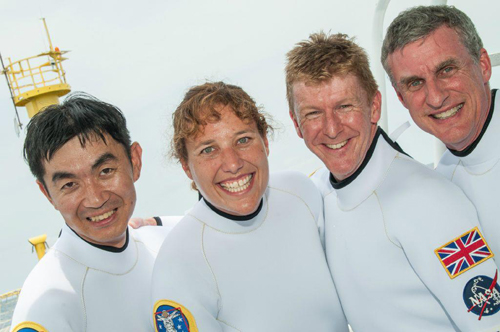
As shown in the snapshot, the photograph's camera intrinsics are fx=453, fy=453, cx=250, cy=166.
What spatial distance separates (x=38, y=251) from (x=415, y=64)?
7.62 meters

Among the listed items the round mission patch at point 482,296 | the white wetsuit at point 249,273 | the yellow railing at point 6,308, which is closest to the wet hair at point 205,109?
the white wetsuit at point 249,273

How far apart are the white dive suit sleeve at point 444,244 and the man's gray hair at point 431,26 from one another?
2.26 ft

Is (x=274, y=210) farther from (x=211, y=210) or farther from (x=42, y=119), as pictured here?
(x=42, y=119)

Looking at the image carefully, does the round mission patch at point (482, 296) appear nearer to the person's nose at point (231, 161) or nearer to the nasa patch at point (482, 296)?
the nasa patch at point (482, 296)

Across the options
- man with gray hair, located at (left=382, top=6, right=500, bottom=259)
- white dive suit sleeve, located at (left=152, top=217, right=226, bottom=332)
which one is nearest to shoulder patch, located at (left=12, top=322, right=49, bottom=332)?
white dive suit sleeve, located at (left=152, top=217, right=226, bottom=332)

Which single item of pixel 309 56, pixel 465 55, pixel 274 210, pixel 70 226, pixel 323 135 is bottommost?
pixel 274 210

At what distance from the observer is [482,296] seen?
68.2 inches

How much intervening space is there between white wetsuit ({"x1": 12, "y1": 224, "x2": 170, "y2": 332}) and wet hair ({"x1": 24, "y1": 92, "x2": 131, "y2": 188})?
41cm

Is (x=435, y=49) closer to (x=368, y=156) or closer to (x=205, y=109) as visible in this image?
(x=368, y=156)

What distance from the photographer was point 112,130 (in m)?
2.29

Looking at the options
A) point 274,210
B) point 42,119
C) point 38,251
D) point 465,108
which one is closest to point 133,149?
point 42,119

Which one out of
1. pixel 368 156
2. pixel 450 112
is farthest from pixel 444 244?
pixel 450 112

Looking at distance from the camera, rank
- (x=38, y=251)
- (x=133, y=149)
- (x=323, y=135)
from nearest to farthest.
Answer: (x=323, y=135), (x=133, y=149), (x=38, y=251)

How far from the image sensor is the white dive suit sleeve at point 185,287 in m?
1.94
